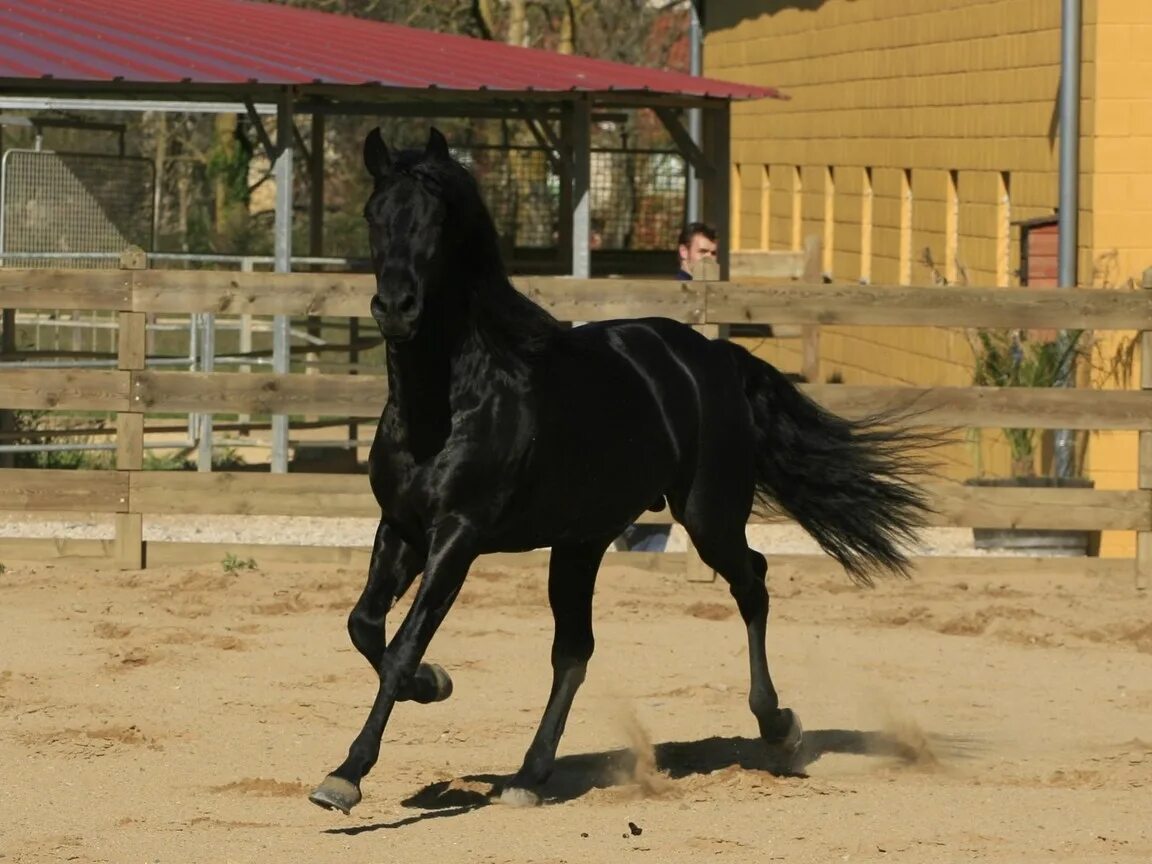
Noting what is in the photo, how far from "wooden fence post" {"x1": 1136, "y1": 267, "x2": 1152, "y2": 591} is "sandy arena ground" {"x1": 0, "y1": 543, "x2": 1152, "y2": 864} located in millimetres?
124

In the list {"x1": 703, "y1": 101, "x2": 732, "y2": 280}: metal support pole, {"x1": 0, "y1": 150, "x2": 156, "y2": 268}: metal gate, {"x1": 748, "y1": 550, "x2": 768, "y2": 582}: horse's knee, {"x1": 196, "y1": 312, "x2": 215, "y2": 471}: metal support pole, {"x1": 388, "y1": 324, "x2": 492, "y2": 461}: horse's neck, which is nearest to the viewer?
{"x1": 388, "y1": 324, "x2": 492, "y2": 461}: horse's neck

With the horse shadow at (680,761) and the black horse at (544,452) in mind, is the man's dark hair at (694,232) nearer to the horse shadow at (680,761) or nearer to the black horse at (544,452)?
the black horse at (544,452)

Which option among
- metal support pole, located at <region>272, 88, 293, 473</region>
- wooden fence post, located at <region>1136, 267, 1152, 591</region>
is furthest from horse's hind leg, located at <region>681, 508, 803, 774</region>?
metal support pole, located at <region>272, 88, 293, 473</region>

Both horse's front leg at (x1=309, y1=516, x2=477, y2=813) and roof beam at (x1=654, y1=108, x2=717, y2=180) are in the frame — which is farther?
roof beam at (x1=654, y1=108, x2=717, y2=180)

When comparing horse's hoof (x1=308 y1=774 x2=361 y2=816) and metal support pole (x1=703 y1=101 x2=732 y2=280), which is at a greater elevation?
metal support pole (x1=703 y1=101 x2=732 y2=280)

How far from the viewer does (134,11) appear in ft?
57.4

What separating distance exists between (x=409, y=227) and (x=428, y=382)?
527 millimetres

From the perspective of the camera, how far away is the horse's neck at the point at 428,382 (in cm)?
601

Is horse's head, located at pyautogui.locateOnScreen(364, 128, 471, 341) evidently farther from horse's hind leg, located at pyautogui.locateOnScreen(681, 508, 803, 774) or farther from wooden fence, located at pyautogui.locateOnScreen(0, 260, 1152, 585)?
wooden fence, located at pyautogui.locateOnScreen(0, 260, 1152, 585)

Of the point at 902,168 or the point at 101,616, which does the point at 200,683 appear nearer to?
the point at 101,616

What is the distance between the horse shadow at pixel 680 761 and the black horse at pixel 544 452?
17 cm

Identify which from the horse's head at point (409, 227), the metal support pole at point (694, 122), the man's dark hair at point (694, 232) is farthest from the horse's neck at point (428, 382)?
the metal support pole at point (694, 122)

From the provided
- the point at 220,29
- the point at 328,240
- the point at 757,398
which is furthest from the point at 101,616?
the point at 328,240

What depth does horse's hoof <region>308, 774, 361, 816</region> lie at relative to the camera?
5.61 metres
